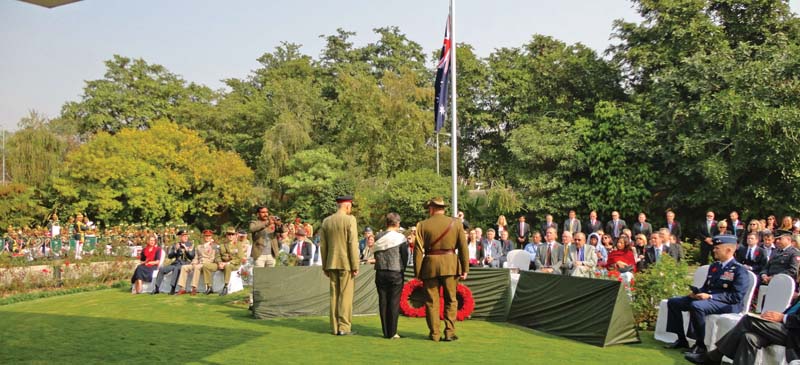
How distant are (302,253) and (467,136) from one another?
26.9 metres

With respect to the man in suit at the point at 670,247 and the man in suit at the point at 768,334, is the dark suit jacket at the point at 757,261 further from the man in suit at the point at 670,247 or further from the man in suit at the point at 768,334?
the man in suit at the point at 768,334

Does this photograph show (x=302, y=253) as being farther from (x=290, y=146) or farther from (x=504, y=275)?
(x=290, y=146)

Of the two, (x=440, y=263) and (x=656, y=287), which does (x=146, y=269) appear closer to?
(x=440, y=263)

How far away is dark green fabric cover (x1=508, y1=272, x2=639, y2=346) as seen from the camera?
327 inches

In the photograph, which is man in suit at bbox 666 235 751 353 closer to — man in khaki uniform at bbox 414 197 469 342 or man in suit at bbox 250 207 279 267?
man in khaki uniform at bbox 414 197 469 342

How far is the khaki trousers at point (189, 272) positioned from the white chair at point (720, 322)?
32.7ft

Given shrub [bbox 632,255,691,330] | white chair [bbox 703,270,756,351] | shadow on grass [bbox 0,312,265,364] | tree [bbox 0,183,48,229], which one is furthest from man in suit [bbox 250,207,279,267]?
tree [bbox 0,183,48,229]

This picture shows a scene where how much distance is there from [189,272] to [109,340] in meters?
6.01

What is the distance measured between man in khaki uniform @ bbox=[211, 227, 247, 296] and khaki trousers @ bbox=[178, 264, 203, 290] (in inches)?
5.6

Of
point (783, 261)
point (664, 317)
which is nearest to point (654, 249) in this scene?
point (783, 261)

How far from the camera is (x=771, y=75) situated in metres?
21.8

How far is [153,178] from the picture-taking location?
3756cm

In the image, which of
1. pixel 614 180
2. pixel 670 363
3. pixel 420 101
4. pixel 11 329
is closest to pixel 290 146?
pixel 420 101

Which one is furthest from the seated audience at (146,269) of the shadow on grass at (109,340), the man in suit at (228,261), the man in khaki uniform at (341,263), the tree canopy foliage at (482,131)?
the tree canopy foliage at (482,131)
